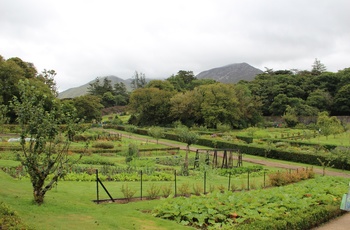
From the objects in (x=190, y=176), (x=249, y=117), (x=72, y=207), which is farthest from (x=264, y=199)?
(x=249, y=117)

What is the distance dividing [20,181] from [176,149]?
23.6 m

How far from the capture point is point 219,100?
66.1 m

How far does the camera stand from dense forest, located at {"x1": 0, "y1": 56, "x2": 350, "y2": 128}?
6393 cm

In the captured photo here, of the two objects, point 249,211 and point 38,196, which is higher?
point 38,196

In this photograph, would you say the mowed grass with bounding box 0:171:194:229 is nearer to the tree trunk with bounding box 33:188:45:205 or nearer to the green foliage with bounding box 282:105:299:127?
the tree trunk with bounding box 33:188:45:205

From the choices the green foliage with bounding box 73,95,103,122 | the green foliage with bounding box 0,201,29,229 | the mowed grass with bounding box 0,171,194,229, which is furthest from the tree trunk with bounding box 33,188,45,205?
the green foliage with bounding box 73,95,103,122

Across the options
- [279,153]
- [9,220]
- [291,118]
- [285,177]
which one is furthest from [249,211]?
[291,118]

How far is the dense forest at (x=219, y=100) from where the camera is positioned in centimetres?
6393

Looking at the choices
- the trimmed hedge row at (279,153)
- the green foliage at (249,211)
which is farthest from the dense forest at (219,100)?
the green foliage at (249,211)

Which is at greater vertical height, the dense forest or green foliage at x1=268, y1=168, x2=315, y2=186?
the dense forest

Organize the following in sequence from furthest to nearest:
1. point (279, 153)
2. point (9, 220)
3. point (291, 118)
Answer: point (291, 118) → point (279, 153) → point (9, 220)

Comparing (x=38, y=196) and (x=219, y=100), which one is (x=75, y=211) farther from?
(x=219, y=100)

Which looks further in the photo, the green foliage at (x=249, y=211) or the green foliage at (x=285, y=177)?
the green foliage at (x=285, y=177)

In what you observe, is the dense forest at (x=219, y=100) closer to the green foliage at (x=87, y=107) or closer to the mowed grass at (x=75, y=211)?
the green foliage at (x=87, y=107)
